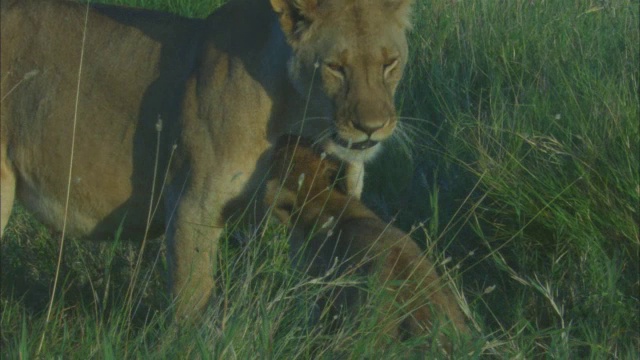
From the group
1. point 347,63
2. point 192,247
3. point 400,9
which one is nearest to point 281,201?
point 192,247

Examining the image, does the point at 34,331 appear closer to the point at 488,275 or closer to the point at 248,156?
the point at 248,156

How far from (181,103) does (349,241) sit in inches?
32.3

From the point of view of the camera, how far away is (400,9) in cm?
457

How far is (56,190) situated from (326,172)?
1.07 metres

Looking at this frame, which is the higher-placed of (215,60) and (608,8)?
(215,60)

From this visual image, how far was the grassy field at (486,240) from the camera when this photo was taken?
385 centimetres

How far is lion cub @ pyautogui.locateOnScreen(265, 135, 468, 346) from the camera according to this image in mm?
3889

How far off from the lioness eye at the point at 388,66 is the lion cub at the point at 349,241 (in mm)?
370

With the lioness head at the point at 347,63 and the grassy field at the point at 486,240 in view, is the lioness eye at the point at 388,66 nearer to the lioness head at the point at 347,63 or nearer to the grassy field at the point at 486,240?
the lioness head at the point at 347,63

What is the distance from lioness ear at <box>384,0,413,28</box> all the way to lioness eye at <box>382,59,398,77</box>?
0.72 feet

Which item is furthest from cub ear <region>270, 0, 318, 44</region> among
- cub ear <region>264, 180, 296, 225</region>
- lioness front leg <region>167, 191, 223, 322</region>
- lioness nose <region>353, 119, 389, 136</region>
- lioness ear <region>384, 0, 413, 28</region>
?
lioness front leg <region>167, 191, 223, 322</region>

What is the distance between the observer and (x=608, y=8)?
21.6 feet

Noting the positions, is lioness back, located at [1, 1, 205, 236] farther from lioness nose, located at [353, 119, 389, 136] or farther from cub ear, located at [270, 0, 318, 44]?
lioness nose, located at [353, 119, 389, 136]

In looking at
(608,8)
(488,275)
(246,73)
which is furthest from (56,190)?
(608,8)
